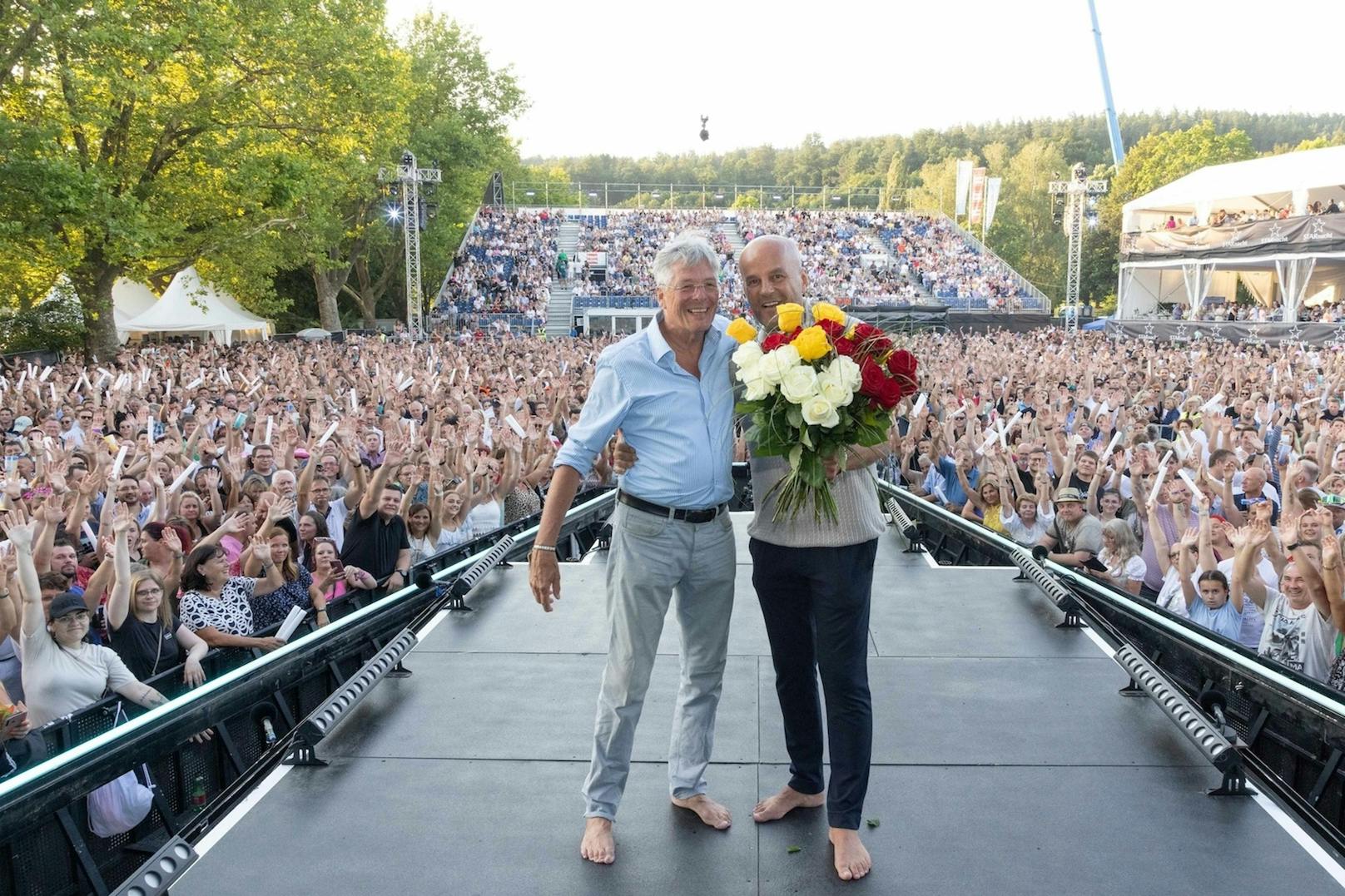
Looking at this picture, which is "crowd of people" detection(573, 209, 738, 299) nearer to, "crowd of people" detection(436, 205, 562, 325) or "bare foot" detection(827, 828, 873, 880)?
"crowd of people" detection(436, 205, 562, 325)

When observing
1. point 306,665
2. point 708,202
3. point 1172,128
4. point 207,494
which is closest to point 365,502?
point 207,494

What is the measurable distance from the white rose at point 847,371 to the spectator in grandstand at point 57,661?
3251 millimetres

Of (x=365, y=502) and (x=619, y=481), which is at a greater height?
(x=619, y=481)

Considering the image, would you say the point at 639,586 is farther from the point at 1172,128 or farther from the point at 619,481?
the point at 1172,128

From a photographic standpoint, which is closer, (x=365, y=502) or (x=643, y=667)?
(x=643, y=667)

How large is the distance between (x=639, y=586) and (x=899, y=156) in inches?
4268

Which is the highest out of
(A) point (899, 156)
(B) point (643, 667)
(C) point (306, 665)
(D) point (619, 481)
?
(A) point (899, 156)

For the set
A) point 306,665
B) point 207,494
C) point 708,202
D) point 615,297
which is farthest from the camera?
point 708,202

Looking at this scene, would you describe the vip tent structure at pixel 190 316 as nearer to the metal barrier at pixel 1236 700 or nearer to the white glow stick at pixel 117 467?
the white glow stick at pixel 117 467

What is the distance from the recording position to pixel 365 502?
21.6ft

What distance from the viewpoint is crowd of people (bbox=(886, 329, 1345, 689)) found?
505 cm

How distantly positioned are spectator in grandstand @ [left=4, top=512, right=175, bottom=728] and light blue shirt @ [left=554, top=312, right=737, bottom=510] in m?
2.58

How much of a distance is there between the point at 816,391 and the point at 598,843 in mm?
1384

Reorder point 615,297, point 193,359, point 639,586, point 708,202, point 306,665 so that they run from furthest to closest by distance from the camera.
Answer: point 708,202 < point 615,297 < point 193,359 < point 306,665 < point 639,586
